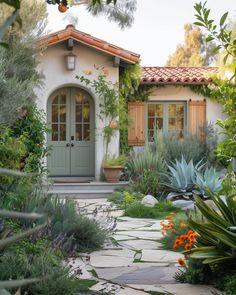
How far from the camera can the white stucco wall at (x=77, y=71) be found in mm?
14977

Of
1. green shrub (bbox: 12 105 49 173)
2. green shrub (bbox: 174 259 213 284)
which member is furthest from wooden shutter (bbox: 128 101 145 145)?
green shrub (bbox: 174 259 213 284)

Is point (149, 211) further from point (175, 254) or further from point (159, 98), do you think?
point (159, 98)

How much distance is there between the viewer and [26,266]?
14.5ft

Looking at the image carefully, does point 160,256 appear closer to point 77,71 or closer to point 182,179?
point 182,179

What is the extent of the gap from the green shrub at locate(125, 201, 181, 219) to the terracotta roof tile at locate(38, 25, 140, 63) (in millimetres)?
5278

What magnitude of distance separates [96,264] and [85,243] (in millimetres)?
817

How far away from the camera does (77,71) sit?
49.5ft

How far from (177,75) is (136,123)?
2.09m

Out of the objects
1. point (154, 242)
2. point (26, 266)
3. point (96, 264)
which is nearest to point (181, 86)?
point (154, 242)

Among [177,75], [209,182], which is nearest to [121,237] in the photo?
[209,182]

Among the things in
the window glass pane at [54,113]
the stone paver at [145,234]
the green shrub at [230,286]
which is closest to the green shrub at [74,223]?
the stone paver at [145,234]

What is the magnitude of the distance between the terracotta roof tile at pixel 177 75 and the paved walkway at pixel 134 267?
8.10 m

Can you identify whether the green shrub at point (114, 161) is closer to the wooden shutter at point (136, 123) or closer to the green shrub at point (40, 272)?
the wooden shutter at point (136, 123)

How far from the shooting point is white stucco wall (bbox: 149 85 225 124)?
53.1 ft
